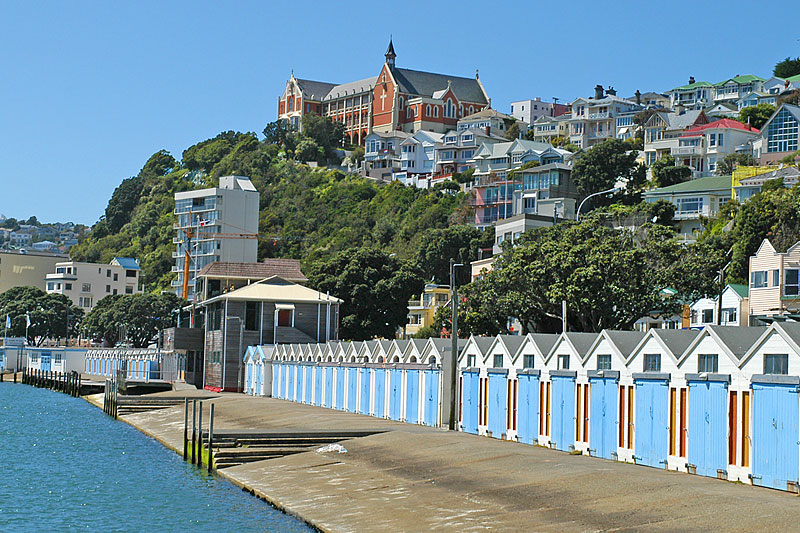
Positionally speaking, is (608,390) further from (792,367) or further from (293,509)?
(293,509)

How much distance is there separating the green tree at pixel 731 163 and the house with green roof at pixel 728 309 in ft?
176

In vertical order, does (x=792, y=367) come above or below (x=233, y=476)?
above

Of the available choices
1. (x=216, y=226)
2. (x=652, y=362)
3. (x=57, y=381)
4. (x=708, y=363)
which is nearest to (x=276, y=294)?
(x=57, y=381)

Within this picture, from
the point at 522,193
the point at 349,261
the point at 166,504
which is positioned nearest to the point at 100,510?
the point at 166,504

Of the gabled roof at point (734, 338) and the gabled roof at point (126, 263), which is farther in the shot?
the gabled roof at point (126, 263)

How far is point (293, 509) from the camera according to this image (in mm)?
28188

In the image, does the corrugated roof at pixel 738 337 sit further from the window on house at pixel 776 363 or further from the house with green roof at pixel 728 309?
the house with green roof at pixel 728 309

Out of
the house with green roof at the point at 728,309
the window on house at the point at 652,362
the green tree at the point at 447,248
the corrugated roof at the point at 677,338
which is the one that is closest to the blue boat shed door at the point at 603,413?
the window on house at the point at 652,362

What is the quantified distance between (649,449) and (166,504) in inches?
581

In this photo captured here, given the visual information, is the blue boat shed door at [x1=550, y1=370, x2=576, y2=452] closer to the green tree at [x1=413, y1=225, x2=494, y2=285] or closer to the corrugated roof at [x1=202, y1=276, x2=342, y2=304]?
the corrugated roof at [x1=202, y1=276, x2=342, y2=304]

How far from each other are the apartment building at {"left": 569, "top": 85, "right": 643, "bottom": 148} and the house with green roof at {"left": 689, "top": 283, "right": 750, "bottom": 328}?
331ft

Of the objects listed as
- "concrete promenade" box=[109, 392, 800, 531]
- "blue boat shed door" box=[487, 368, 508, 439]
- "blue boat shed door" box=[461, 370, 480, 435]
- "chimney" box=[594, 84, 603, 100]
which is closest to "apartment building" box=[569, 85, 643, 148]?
"chimney" box=[594, 84, 603, 100]

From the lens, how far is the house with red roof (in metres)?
132

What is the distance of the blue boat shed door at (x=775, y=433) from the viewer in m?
24.0
